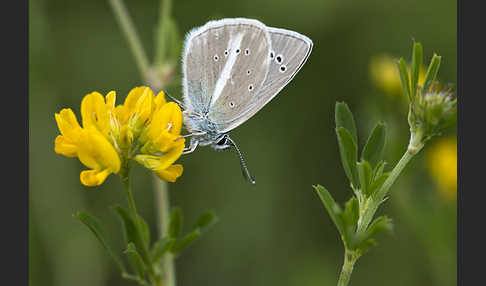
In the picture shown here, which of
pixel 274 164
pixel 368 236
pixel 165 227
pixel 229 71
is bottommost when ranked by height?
pixel 274 164

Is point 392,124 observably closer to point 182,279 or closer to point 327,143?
point 327,143

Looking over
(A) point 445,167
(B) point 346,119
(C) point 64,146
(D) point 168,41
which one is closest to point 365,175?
(B) point 346,119

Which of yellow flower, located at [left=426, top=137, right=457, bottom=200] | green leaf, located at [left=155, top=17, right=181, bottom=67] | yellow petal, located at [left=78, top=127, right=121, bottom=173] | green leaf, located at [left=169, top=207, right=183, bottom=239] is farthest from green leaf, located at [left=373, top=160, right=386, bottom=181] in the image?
yellow flower, located at [left=426, top=137, right=457, bottom=200]

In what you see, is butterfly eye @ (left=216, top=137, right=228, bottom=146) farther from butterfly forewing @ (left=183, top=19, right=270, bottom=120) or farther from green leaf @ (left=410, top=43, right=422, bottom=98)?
green leaf @ (left=410, top=43, right=422, bottom=98)

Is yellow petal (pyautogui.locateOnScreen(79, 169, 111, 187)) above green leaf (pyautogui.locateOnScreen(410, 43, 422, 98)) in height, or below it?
below

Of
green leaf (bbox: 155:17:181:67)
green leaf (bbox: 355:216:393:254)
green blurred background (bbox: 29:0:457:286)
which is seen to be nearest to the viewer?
green leaf (bbox: 355:216:393:254)

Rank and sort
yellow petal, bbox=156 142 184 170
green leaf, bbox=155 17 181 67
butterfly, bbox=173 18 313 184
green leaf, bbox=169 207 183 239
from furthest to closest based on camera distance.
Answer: green leaf, bbox=155 17 181 67
butterfly, bbox=173 18 313 184
green leaf, bbox=169 207 183 239
yellow petal, bbox=156 142 184 170

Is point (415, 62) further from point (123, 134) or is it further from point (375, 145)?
point (123, 134)
